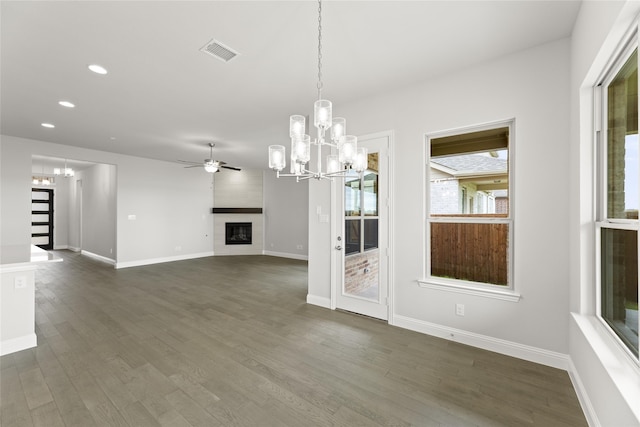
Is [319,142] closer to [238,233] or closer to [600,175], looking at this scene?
[600,175]

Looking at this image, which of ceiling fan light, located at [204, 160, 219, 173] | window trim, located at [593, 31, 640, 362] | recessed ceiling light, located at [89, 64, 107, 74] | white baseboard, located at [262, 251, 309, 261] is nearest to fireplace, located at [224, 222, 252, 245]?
white baseboard, located at [262, 251, 309, 261]

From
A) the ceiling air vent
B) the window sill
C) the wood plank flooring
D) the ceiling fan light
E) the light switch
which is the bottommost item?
the wood plank flooring

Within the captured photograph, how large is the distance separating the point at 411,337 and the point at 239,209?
23.2 feet

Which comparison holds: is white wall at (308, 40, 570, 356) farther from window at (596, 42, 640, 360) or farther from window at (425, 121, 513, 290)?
window at (596, 42, 640, 360)

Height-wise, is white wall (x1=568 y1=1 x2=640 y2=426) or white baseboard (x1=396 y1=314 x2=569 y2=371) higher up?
white wall (x1=568 y1=1 x2=640 y2=426)

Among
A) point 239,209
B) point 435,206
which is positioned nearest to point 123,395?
point 435,206

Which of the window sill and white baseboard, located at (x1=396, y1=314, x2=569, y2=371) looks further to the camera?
the window sill

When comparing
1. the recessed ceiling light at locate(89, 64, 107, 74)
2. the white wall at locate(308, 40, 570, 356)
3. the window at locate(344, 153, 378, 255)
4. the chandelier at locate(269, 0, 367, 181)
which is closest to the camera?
the chandelier at locate(269, 0, 367, 181)

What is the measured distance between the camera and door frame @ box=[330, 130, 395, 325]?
3301mm

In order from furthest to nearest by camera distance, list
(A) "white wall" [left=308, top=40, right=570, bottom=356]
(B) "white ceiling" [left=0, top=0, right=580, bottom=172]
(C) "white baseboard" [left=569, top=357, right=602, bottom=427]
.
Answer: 1. (A) "white wall" [left=308, top=40, right=570, bottom=356]
2. (B) "white ceiling" [left=0, top=0, right=580, bottom=172]
3. (C) "white baseboard" [left=569, top=357, right=602, bottom=427]

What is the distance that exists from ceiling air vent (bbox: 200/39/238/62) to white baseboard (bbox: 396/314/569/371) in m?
3.36

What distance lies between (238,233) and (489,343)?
25.6 ft

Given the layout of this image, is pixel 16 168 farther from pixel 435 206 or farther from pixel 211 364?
pixel 435 206

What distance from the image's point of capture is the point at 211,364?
2455 mm
